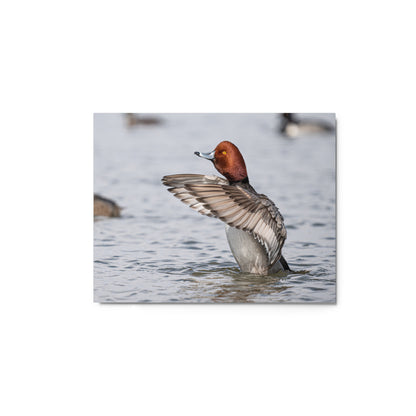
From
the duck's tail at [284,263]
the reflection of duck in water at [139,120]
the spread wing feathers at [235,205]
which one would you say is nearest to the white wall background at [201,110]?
the reflection of duck in water at [139,120]

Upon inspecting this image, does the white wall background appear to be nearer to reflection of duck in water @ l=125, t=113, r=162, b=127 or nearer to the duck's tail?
reflection of duck in water @ l=125, t=113, r=162, b=127

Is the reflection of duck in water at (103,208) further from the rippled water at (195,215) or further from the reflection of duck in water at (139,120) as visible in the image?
the reflection of duck in water at (139,120)

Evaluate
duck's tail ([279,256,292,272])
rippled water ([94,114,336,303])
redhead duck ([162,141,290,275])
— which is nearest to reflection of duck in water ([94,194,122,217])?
rippled water ([94,114,336,303])

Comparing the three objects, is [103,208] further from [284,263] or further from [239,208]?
[284,263]

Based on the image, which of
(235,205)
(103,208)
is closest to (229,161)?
(235,205)
